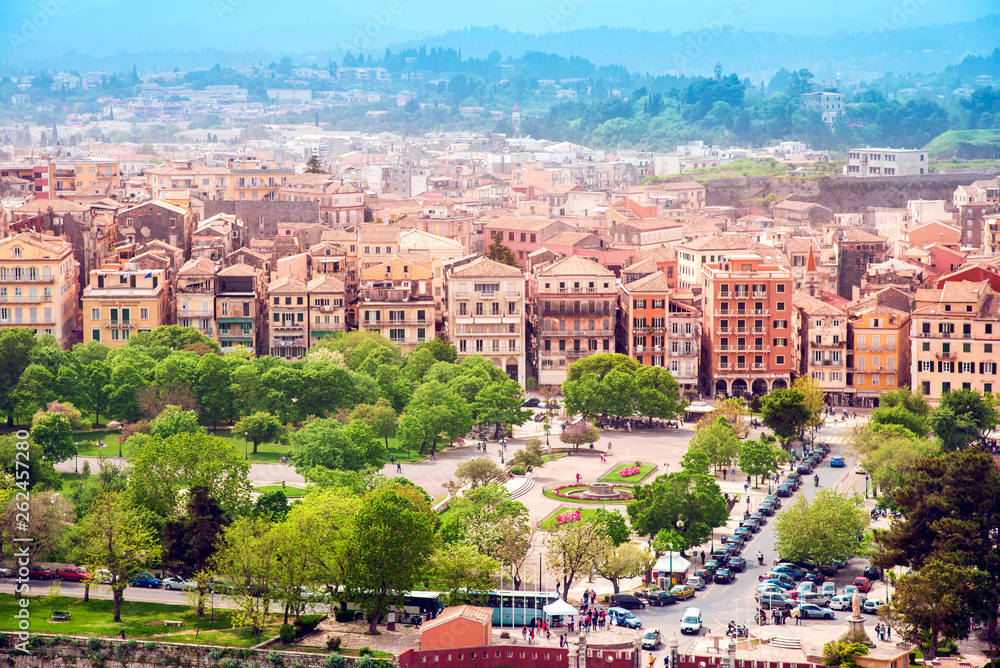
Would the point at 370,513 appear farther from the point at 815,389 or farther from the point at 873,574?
the point at 815,389

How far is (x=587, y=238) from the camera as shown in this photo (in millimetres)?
96562

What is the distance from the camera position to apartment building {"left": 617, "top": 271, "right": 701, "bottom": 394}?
8100 cm

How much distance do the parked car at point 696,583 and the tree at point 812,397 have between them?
66.4 ft

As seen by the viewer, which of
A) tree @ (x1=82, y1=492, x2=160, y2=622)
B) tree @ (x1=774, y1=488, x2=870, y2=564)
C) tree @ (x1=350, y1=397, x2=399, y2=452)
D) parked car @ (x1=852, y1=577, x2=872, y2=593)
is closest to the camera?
tree @ (x1=82, y1=492, x2=160, y2=622)

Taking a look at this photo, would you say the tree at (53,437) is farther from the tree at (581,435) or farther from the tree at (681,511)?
the tree at (681,511)

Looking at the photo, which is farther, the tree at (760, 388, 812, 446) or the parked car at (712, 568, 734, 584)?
the tree at (760, 388, 812, 446)

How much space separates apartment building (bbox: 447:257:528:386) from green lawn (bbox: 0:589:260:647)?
111 feet

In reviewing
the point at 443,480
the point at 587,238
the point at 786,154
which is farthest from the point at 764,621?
the point at 786,154

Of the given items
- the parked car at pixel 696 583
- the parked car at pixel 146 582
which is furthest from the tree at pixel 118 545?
the parked car at pixel 696 583

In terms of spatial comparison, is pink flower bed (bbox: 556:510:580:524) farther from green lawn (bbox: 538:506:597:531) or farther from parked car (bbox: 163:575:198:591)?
parked car (bbox: 163:575:198:591)

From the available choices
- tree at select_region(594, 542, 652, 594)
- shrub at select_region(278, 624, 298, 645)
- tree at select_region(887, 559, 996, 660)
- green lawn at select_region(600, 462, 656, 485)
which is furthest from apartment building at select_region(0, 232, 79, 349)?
tree at select_region(887, 559, 996, 660)

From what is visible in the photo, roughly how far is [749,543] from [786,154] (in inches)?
5277

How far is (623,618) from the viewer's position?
4778cm

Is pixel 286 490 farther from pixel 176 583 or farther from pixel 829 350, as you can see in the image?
pixel 829 350
